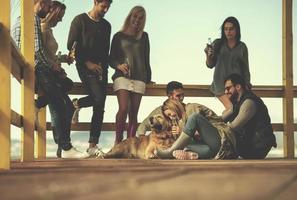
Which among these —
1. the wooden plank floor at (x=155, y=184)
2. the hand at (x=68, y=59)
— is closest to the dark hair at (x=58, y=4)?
the hand at (x=68, y=59)

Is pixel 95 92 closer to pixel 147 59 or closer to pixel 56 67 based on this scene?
pixel 56 67

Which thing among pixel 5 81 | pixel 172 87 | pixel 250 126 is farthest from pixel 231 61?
pixel 5 81

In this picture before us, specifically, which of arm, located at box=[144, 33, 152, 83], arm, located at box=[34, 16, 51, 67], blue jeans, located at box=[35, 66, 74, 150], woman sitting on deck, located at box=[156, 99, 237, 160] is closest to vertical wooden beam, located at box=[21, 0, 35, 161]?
arm, located at box=[34, 16, 51, 67]

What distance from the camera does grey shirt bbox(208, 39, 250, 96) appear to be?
5387mm

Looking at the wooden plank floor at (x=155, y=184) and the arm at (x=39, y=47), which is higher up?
the arm at (x=39, y=47)

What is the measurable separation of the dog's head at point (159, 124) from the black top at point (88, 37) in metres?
0.71

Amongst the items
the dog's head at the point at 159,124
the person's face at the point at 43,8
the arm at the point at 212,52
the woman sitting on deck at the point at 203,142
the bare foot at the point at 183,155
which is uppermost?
the person's face at the point at 43,8

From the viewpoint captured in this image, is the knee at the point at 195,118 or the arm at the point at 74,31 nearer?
the knee at the point at 195,118

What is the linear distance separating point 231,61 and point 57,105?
1711 mm

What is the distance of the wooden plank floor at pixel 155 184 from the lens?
1.34 metres

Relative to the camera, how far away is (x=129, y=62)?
5.15m

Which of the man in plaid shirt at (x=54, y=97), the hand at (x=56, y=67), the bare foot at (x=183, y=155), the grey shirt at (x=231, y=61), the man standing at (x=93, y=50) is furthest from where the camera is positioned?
the grey shirt at (x=231, y=61)

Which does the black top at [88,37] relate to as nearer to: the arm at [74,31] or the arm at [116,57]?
the arm at [74,31]

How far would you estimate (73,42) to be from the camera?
493 centimetres
